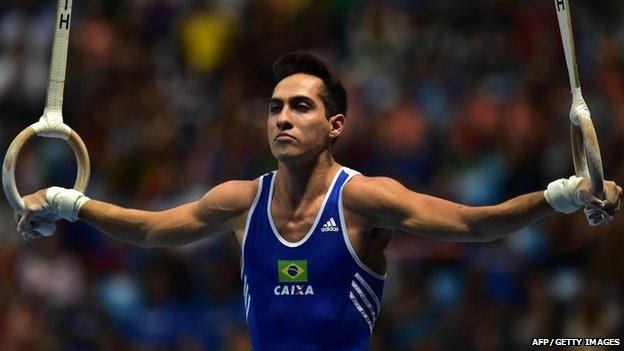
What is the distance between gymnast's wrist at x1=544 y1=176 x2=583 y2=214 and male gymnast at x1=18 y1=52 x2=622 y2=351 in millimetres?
177

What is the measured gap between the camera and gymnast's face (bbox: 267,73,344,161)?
6.71m

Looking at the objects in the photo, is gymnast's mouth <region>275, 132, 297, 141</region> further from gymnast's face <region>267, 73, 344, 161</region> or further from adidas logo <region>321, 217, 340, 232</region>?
adidas logo <region>321, 217, 340, 232</region>

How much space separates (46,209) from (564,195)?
2920 millimetres

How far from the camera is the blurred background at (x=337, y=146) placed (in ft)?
32.3

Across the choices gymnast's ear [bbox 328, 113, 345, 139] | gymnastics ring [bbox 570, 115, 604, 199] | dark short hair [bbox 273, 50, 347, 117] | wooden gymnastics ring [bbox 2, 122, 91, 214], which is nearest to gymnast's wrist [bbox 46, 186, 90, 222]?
wooden gymnastics ring [bbox 2, 122, 91, 214]

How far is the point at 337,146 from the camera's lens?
445 inches

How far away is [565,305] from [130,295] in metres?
4.10

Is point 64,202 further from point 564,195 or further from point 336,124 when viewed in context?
point 564,195

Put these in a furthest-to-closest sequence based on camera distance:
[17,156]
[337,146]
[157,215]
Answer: [337,146], [157,215], [17,156]

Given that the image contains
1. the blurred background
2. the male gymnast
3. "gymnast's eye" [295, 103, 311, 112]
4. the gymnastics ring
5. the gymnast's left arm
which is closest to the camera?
the gymnastics ring

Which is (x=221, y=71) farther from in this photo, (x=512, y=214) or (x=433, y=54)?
(x=512, y=214)

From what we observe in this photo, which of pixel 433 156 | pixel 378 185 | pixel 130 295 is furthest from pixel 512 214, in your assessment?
pixel 130 295

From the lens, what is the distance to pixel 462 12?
1214 cm

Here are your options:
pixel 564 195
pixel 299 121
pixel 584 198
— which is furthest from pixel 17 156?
pixel 584 198
